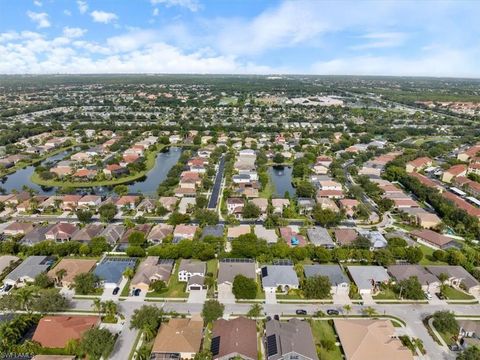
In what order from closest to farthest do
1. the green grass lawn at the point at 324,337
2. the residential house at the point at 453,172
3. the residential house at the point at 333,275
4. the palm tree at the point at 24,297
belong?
the green grass lawn at the point at 324,337 < the palm tree at the point at 24,297 < the residential house at the point at 333,275 < the residential house at the point at 453,172

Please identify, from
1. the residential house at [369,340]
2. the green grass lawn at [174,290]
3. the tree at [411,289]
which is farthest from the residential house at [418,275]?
the green grass lawn at [174,290]

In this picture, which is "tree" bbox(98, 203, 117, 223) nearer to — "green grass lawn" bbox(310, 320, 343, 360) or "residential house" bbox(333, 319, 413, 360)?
"green grass lawn" bbox(310, 320, 343, 360)

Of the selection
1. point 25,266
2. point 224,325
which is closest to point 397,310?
point 224,325

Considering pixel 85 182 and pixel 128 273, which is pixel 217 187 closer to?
pixel 85 182

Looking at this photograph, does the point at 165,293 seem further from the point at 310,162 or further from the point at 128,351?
the point at 310,162

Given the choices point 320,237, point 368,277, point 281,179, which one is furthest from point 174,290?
point 281,179

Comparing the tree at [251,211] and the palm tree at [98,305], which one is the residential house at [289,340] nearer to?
the palm tree at [98,305]
